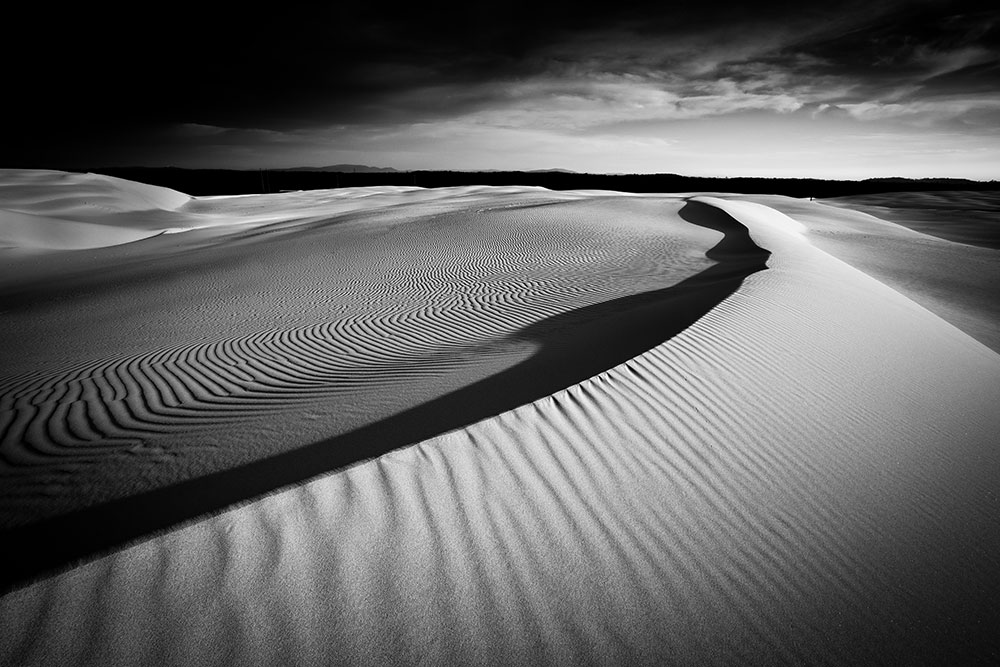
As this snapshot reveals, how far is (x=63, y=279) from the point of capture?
1170cm

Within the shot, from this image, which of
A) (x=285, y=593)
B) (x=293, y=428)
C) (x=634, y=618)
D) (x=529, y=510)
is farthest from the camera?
(x=293, y=428)

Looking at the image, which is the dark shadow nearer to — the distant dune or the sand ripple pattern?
the sand ripple pattern

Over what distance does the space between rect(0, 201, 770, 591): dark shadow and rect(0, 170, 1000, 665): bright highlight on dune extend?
1.2 inches

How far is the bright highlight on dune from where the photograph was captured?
1681 mm

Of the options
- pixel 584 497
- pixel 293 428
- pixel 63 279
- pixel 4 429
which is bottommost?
pixel 63 279

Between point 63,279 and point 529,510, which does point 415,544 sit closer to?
point 529,510

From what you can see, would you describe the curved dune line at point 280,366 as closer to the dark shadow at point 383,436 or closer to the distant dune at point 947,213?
the dark shadow at point 383,436

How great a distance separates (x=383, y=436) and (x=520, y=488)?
1.12m

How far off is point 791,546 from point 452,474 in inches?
66.4

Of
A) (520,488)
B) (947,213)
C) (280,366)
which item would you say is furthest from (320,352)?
(947,213)

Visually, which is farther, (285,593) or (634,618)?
(634,618)

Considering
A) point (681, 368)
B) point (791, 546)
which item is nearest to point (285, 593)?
point (791, 546)

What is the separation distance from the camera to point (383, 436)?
9.84ft

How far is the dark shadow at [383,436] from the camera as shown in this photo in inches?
78.0
